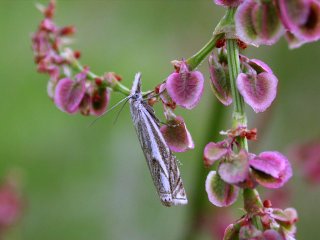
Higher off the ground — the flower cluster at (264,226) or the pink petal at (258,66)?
the pink petal at (258,66)

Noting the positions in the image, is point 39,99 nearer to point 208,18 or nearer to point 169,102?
point 208,18

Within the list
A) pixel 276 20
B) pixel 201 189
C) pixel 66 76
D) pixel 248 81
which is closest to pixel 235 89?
pixel 248 81

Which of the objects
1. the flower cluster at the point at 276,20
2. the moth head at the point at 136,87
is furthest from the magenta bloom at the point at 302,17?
the moth head at the point at 136,87

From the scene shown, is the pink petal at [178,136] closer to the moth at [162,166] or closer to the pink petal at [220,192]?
the moth at [162,166]

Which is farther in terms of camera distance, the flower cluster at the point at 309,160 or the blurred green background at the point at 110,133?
the blurred green background at the point at 110,133

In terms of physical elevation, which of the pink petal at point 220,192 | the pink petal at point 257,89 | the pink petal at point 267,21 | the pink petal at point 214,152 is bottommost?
the pink petal at point 220,192

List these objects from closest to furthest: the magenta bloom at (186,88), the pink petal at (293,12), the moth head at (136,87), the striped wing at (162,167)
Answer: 1. the pink petal at (293,12)
2. the magenta bloom at (186,88)
3. the striped wing at (162,167)
4. the moth head at (136,87)

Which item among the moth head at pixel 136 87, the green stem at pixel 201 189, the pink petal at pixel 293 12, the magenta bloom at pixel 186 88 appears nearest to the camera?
the pink petal at pixel 293 12

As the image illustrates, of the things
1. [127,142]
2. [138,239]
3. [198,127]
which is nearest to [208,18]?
[198,127]
